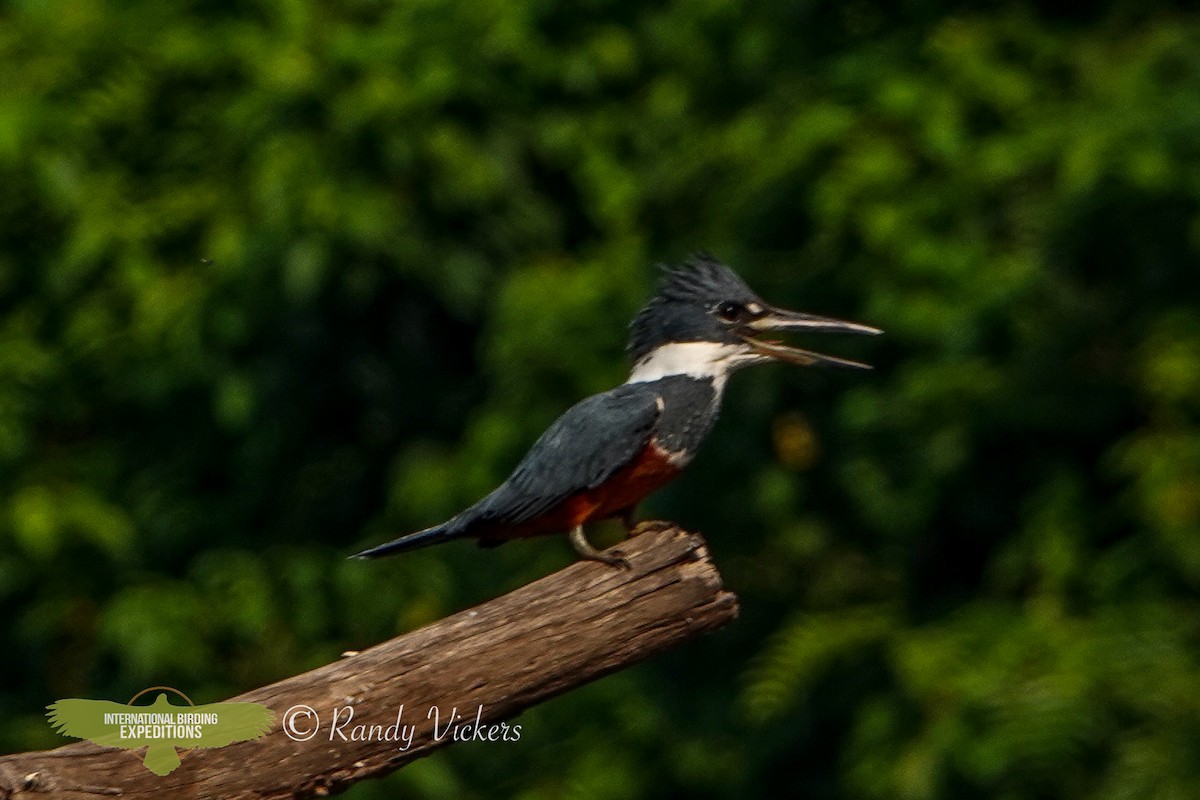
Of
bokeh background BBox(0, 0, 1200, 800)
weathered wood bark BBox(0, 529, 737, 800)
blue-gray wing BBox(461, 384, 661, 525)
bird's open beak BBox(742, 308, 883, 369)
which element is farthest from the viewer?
bokeh background BBox(0, 0, 1200, 800)

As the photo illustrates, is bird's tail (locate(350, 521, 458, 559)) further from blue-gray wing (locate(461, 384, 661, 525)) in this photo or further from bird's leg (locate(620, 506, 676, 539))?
bird's leg (locate(620, 506, 676, 539))

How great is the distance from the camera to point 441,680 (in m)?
2.84

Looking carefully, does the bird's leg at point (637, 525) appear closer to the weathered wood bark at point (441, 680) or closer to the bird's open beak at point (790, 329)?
the weathered wood bark at point (441, 680)

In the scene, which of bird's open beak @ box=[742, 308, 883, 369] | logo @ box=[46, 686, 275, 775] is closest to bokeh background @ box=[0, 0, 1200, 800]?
bird's open beak @ box=[742, 308, 883, 369]

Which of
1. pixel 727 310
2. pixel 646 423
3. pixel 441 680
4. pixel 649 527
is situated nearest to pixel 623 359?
pixel 727 310

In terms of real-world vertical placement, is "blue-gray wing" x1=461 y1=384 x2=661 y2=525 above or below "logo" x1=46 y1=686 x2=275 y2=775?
above

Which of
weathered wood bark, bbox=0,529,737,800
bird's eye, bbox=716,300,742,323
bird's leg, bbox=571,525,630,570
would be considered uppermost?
bird's eye, bbox=716,300,742,323

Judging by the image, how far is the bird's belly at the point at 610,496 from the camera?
3.44 metres

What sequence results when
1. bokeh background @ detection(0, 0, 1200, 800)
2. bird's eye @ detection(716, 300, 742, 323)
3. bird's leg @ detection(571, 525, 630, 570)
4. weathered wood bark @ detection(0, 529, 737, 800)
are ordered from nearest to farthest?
weathered wood bark @ detection(0, 529, 737, 800)
bird's leg @ detection(571, 525, 630, 570)
bird's eye @ detection(716, 300, 742, 323)
bokeh background @ detection(0, 0, 1200, 800)

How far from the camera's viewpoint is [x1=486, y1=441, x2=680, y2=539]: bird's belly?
3436mm

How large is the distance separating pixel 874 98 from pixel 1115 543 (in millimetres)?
1308

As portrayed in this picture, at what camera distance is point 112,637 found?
18.0 ft

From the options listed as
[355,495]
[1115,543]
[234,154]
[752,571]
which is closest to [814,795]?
[752,571]

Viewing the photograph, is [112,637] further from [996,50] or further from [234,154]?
[996,50]
